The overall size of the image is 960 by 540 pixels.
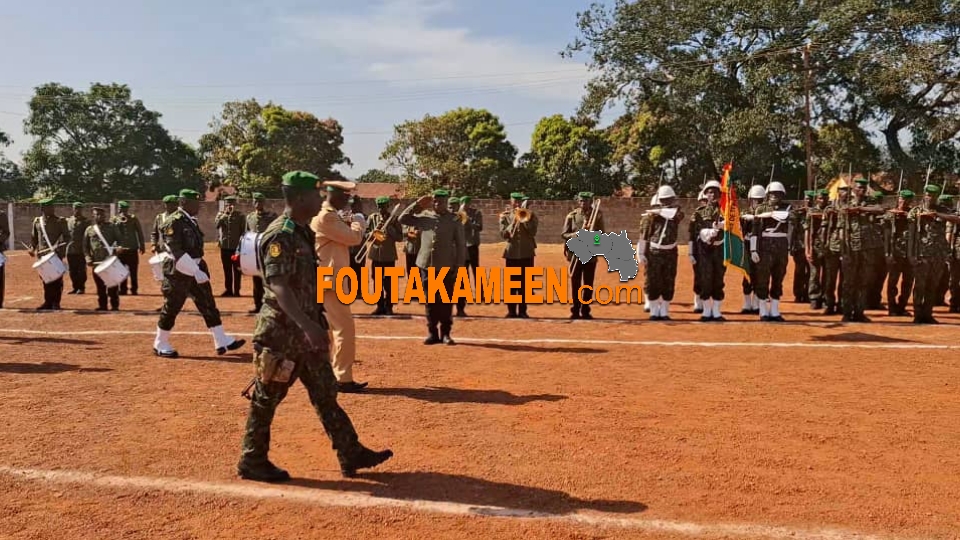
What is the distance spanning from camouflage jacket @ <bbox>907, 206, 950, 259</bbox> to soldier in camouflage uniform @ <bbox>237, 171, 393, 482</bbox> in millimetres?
10497

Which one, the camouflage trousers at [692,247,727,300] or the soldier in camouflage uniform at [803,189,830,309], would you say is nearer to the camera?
the camouflage trousers at [692,247,727,300]

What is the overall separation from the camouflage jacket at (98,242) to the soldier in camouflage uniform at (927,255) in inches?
563

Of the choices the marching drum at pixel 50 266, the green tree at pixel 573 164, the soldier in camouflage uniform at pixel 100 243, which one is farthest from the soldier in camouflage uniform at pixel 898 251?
the green tree at pixel 573 164

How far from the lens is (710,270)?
1239 cm

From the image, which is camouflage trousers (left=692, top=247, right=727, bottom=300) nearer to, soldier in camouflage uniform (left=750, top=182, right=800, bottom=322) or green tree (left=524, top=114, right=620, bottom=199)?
soldier in camouflage uniform (left=750, top=182, right=800, bottom=322)

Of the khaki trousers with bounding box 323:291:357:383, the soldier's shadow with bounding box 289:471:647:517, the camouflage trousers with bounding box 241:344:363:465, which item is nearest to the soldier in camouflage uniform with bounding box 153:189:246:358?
the khaki trousers with bounding box 323:291:357:383

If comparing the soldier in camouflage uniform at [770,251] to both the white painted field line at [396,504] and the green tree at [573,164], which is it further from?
the green tree at [573,164]

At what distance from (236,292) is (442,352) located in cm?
858

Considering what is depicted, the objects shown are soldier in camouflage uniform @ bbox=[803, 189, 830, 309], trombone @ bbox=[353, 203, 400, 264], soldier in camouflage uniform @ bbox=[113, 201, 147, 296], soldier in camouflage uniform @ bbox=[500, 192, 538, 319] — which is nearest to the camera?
trombone @ bbox=[353, 203, 400, 264]

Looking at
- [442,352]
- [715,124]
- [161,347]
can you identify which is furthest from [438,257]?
[715,124]

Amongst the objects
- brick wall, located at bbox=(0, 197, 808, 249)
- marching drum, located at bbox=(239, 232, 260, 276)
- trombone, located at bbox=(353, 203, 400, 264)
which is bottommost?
marching drum, located at bbox=(239, 232, 260, 276)

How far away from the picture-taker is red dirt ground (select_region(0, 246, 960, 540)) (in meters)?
4.63

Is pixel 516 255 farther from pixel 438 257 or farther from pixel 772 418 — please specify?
pixel 772 418

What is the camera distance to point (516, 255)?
44.5 ft
